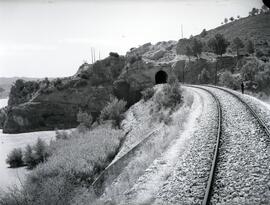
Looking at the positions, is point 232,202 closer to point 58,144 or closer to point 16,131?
point 58,144

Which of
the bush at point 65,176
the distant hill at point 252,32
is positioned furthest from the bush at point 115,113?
the distant hill at point 252,32

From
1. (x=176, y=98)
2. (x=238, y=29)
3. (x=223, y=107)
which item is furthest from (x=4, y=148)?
(x=238, y=29)

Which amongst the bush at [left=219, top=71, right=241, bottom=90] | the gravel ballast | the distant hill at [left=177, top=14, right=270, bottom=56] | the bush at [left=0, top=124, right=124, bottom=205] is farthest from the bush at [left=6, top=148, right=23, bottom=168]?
the distant hill at [left=177, top=14, right=270, bottom=56]

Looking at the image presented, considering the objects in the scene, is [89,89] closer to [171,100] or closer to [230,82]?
[230,82]

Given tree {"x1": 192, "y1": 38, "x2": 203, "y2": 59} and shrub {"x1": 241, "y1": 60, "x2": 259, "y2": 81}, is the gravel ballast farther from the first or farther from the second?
tree {"x1": 192, "y1": 38, "x2": 203, "y2": 59}

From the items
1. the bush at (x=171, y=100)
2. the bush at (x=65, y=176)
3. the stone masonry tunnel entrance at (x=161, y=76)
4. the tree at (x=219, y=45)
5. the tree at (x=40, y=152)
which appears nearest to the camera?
the bush at (x=65, y=176)

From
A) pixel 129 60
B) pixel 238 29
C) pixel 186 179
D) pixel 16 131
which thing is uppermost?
pixel 238 29

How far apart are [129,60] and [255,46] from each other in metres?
44.8

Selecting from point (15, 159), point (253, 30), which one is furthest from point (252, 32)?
point (15, 159)

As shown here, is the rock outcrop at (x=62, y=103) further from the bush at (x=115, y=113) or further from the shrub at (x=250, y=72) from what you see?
the shrub at (x=250, y=72)

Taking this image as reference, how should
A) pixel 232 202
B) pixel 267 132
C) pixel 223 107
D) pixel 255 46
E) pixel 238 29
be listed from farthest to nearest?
pixel 238 29
pixel 255 46
pixel 223 107
pixel 267 132
pixel 232 202

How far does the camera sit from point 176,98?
34250mm

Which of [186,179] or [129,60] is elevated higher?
[129,60]

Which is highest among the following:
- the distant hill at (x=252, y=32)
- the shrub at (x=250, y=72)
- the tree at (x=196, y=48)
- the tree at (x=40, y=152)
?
the distant hill at (x=252, y=32)
